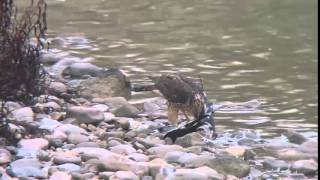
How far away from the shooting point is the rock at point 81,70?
7.85 meters

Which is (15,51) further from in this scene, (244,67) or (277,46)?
(277,46)

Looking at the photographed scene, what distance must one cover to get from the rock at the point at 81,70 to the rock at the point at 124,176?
3286 mm

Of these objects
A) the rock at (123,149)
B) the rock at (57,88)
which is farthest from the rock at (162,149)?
the rock at (57,88)

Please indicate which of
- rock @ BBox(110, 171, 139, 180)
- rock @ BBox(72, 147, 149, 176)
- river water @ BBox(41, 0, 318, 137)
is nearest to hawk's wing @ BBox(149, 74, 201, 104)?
river water @ BBox(41, 0, 318, 137)

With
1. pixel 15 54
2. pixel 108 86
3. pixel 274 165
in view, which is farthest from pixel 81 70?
pixel 274 165

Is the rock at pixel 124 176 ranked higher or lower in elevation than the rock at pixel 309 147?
higher

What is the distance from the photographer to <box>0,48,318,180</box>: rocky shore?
4625 millimetres

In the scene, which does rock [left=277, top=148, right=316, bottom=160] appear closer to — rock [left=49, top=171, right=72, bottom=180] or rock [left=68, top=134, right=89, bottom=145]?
rock [left=68, top=134, right=89, bottom=145]

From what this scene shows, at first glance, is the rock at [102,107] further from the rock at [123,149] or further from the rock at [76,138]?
the rock at [123,149]

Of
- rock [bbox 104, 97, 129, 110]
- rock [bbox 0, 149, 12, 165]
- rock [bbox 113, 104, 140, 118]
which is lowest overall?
rock [bbox 113, 104, 140, 118]

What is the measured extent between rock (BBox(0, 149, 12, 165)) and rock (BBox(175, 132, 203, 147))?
1.47 metres

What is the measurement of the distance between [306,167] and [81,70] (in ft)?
11.1

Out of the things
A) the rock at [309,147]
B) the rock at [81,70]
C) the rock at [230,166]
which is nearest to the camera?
the rock at [230,166]

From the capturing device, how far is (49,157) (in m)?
4.79
